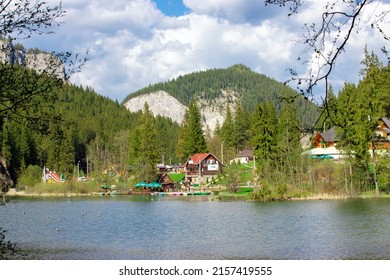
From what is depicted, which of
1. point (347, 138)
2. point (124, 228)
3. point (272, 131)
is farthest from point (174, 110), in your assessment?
point (124, 228)

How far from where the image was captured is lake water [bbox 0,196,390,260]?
1587 cm

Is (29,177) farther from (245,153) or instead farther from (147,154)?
(245,153)

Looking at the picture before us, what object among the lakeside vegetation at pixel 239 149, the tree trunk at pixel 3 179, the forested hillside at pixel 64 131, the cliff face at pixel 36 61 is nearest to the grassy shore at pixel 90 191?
the lakeside vegetation at pixel 239 149

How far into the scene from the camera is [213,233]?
2084 centimetres

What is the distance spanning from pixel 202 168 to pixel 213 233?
43.6 meters

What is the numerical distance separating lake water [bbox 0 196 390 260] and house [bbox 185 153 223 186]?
32.3 metres

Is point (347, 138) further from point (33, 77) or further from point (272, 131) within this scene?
point (33, 77)

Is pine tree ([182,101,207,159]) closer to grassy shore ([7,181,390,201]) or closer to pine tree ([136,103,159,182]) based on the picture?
pine tree ([136,103,159,182])

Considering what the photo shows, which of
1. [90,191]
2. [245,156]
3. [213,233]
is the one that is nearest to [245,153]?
[245,156]

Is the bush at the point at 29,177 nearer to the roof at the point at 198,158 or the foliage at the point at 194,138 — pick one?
the roof at the point at 198,158

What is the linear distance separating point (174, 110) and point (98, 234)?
171m

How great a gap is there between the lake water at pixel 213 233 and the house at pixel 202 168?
32.3 metres

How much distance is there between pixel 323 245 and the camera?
55.5 feet
